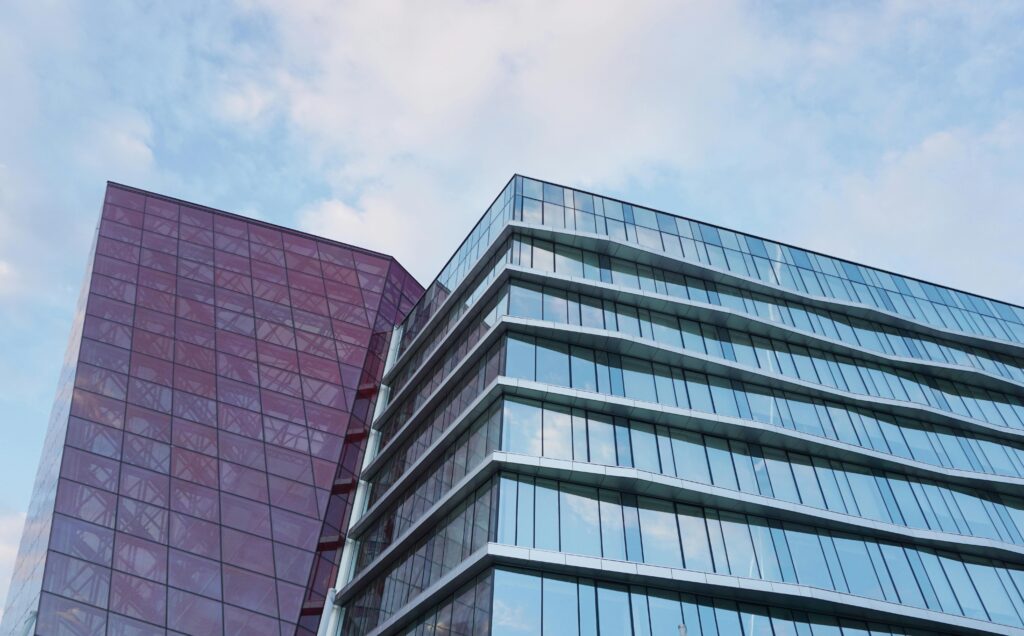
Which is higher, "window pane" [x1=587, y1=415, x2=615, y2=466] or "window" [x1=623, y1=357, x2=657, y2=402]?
"window" [x1=623, y1=357, x2=657, y2=402]

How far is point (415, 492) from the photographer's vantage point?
117 feet

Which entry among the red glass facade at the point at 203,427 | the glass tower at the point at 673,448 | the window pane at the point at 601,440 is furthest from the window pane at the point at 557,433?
the red glass facade at the point at 203,427

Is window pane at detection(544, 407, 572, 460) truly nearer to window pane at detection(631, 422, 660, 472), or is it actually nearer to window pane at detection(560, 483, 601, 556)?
window pane at detection(560, 483, 601, 556)

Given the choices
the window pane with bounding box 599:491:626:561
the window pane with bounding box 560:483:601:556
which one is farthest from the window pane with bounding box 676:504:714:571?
the window pane with bounding box 560:483:601:556

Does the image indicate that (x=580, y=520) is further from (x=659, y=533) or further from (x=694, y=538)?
(x=694, y=538)

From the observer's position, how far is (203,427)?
126 feet

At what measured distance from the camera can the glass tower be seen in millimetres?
28234

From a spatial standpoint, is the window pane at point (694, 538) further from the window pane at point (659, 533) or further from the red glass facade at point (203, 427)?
the red glass facade at point (203, 427)

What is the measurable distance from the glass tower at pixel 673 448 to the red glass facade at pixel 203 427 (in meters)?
2.67

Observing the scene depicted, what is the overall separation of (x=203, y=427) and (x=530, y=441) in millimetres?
17602

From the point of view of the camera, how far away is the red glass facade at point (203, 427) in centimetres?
3300

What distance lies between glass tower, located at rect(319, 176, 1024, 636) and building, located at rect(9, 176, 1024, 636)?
14 cm

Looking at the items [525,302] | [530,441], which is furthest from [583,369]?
[530,441]

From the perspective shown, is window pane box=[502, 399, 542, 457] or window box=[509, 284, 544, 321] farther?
window box=[509, 284, 544, 321]
